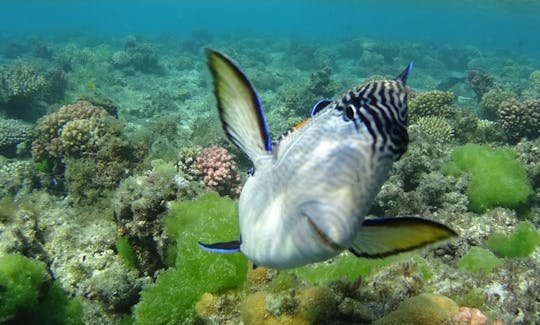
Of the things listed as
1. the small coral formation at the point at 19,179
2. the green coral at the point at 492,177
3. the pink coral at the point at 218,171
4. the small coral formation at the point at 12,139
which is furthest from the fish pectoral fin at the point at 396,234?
the small coral formation at the point at 12,139

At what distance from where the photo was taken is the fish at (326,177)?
3.69 feet

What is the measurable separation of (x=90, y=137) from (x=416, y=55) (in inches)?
1086

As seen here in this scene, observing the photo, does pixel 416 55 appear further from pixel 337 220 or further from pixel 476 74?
pixel 337 220

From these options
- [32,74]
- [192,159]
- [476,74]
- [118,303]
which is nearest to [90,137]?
[192,159]

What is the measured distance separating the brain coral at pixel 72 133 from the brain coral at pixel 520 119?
8618mm

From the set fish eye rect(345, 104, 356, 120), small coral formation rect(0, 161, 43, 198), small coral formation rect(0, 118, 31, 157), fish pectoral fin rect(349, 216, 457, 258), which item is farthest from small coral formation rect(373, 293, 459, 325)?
small coral formation rect(0, 118, 31, 157)

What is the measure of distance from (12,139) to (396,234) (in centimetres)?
1082

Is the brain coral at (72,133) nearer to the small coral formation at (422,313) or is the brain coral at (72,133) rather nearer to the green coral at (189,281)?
the green coral at (189,281)

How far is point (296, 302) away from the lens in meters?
2.65

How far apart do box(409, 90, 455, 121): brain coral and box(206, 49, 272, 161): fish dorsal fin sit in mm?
8632

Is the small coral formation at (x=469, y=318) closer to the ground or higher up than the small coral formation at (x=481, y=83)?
higher up

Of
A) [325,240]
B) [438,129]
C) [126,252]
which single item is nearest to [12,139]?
[126,252]

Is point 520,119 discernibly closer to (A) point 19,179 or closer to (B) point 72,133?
(B) point 72,133

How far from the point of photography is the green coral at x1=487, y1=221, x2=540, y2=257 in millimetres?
4691
